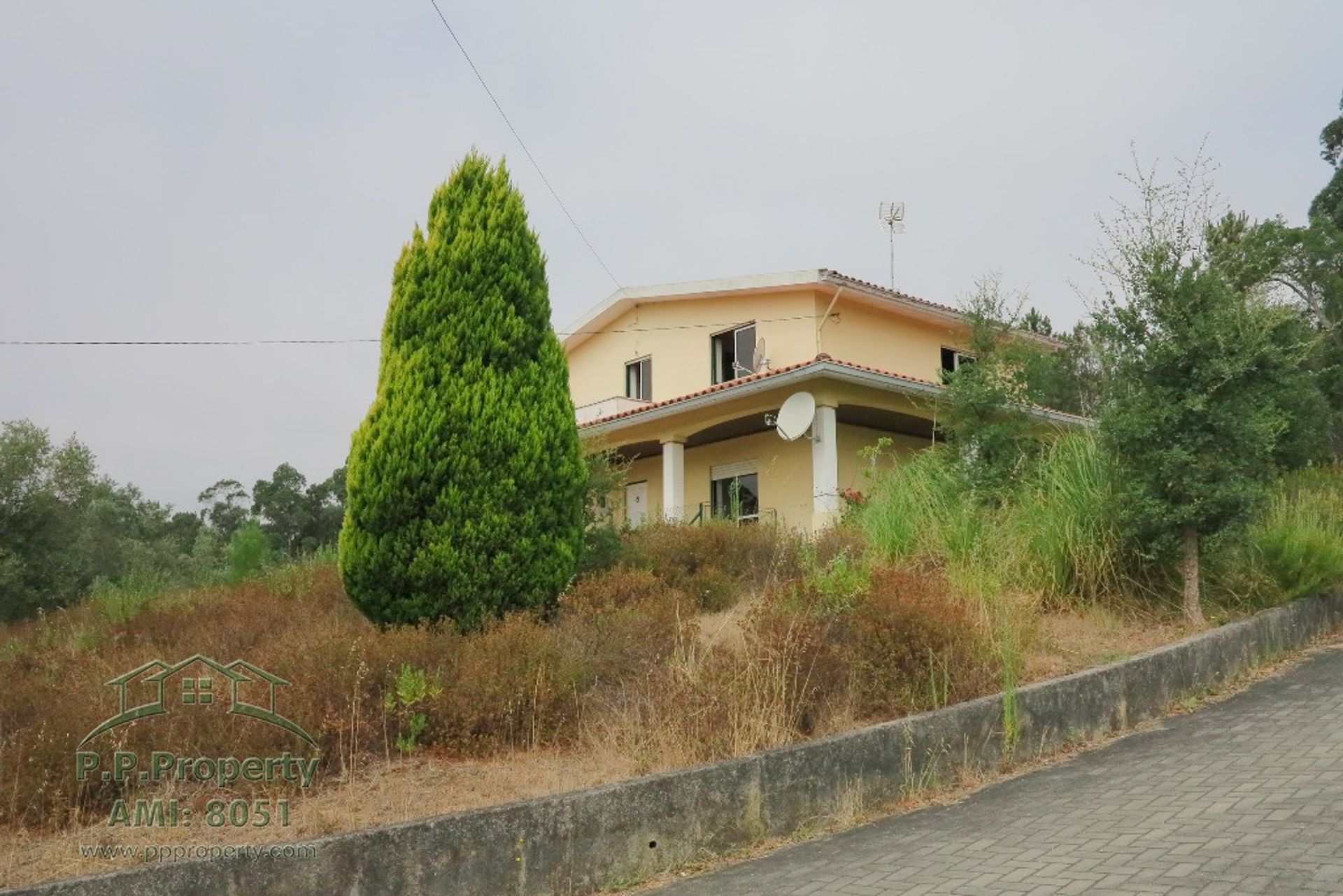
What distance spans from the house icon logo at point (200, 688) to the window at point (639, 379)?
1458 cm

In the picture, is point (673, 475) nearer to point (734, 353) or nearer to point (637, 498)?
point (734, 353)

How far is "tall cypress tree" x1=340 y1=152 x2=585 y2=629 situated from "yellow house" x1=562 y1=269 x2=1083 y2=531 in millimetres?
7030

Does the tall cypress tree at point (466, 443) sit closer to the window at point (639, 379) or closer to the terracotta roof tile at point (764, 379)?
the terracotta roof tile at point (764, 379)

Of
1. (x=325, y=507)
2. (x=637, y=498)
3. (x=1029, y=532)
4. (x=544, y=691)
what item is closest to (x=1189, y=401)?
(x=1029, y=532)

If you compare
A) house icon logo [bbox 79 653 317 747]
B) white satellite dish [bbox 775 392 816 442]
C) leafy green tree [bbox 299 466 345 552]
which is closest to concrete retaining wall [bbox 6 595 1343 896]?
house icon logo [bbox 79 653 317 747]

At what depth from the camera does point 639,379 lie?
2186 centimetres

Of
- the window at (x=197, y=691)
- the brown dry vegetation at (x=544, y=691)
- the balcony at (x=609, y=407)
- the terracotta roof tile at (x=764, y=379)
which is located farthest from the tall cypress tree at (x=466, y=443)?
the balcony at (x=609, y=407)

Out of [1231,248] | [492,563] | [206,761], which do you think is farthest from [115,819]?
[1231,248]

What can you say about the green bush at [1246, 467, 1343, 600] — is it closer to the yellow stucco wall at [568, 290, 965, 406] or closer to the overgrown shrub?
the overgrown shrub

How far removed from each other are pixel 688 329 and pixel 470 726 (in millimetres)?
15290

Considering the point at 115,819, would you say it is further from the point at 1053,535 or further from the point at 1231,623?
the point at 1231,623

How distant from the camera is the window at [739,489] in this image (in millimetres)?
18902

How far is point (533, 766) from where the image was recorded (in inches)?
228

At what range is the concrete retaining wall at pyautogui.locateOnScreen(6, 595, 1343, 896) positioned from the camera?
4289 mm
